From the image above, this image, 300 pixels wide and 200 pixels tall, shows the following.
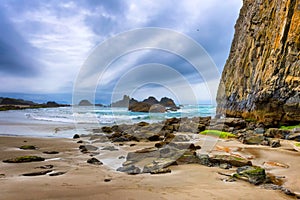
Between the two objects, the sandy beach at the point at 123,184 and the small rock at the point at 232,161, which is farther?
the small rock at the point at 232,161

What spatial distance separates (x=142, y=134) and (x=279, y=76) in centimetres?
1134

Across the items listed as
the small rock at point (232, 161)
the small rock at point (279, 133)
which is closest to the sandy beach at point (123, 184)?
the small rock at point (232, 161)

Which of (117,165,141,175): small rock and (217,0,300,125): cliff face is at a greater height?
(217,0,300,125): cliff face

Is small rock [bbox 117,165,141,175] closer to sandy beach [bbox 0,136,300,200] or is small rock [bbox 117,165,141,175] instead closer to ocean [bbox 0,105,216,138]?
sandy beach [bbox 0,136,300,200]

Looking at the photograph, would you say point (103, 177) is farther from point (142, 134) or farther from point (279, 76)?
point (279, 76)

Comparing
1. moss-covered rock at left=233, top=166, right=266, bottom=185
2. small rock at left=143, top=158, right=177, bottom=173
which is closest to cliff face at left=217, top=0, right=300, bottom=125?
moss-covered rock at left=233, top=166, right=266, bottom=185

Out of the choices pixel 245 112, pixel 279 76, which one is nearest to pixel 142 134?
pixel 279 76

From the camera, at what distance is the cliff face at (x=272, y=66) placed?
56.1ft

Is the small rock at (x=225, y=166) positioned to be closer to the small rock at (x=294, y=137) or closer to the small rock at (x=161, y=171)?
the small rock at (x=161, y=171)

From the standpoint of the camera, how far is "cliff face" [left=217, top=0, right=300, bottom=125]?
17.1m

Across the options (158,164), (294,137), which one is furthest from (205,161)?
(294,137)

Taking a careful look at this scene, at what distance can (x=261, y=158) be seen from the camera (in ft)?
28.0

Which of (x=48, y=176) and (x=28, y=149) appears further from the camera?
(x=28, y=149)

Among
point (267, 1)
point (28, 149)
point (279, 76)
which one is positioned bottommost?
point (28, 149)
